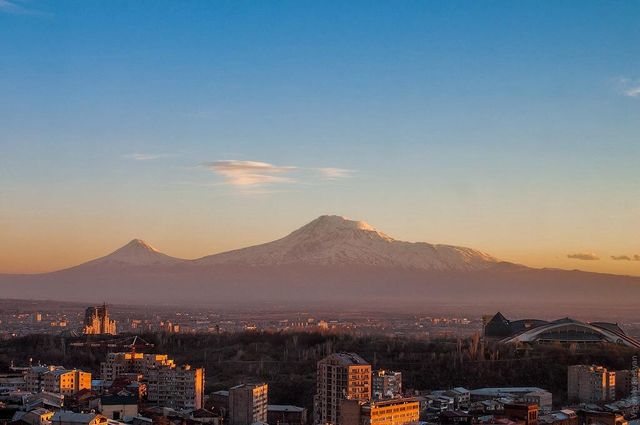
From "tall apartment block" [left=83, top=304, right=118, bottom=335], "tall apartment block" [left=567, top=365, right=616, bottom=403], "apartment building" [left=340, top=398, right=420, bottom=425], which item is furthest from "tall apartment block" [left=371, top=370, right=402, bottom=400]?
"tall apartment block" [left=83, top=304, right=118, bottom=335]

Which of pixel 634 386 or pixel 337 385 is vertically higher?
pixel 337 385

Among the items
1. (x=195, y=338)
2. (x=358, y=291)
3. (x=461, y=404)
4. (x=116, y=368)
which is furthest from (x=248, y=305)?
(x=461, y=404)

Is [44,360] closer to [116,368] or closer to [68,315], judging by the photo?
[116,368]

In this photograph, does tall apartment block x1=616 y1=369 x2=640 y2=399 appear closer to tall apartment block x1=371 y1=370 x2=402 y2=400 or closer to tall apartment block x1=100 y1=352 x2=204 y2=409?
tall apartment block x1=371 y1=370 x2=402 y2=400

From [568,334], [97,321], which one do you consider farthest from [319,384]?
[97,321]

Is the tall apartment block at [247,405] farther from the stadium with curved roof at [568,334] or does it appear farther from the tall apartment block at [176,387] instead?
the stadium with curved roof at [568,334]

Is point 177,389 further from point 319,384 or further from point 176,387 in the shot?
point 319,384

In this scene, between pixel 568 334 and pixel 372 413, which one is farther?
pixel 568 334
